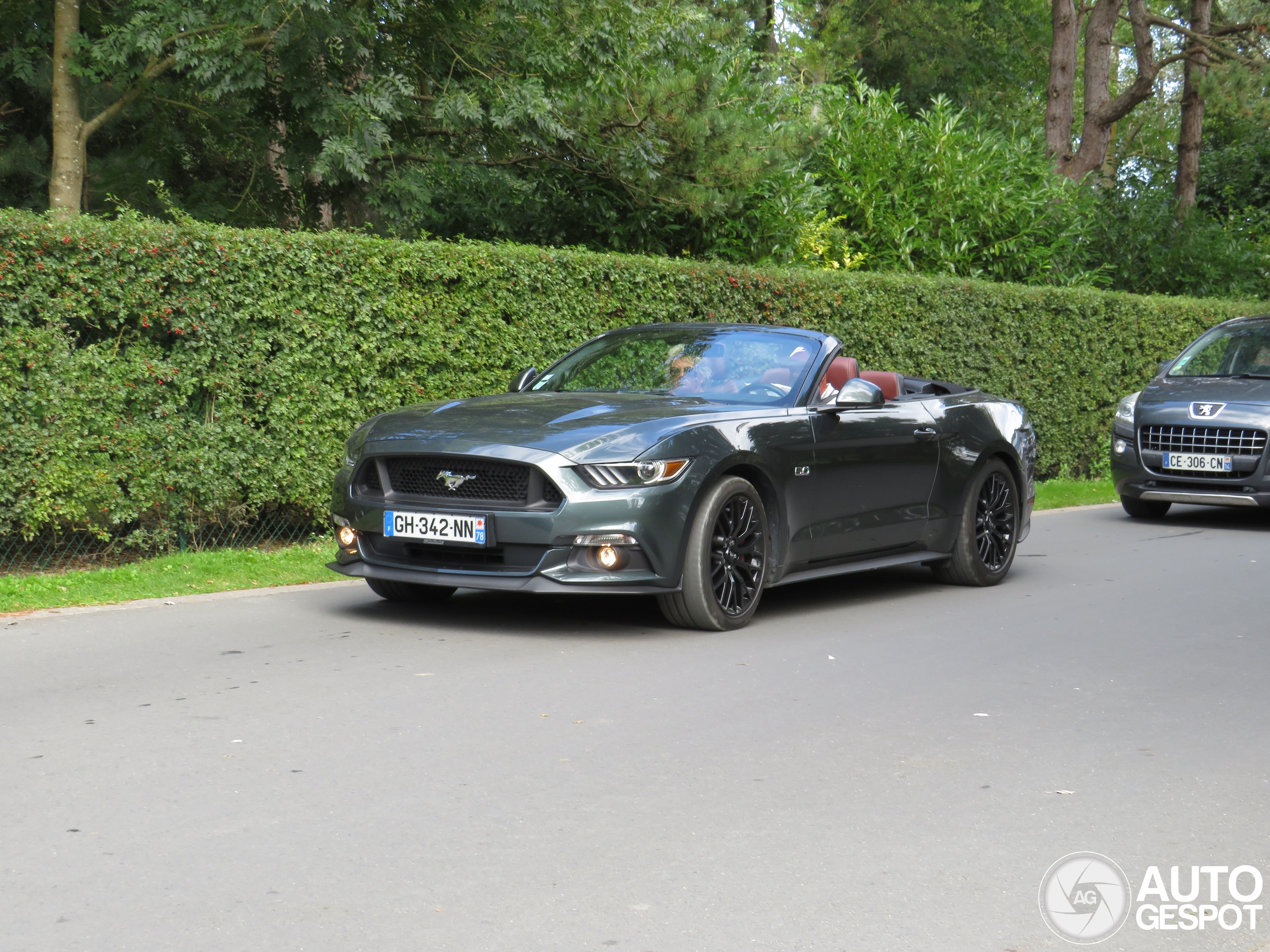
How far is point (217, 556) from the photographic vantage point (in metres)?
9.62

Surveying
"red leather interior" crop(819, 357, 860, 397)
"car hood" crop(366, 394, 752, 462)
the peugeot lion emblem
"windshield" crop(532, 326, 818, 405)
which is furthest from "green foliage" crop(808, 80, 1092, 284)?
"car hood" crop(366, 394, 752, 462)

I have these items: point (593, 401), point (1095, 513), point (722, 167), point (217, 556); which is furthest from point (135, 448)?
point (1095, 513)

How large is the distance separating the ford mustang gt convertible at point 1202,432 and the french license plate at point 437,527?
890 cm

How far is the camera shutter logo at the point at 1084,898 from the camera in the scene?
361 cm

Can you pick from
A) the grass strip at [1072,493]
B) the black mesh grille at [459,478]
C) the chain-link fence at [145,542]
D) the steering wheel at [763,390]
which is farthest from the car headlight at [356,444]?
the grass strip at [1072,493]

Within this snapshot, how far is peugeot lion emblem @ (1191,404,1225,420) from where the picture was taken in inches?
539

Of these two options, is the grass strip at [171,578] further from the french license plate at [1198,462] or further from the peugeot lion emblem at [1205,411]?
the peugeot lion emblem at [1205,411]

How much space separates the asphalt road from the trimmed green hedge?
159cm

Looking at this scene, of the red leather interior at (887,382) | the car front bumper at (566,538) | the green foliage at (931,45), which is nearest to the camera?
→ the car front bumper at (566,538)

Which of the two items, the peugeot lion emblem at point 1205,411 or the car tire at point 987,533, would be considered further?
the peugeot lion emblem at point 1205,411

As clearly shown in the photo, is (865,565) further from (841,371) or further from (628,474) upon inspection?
(628,474)

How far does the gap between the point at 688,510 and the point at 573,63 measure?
1017 cm

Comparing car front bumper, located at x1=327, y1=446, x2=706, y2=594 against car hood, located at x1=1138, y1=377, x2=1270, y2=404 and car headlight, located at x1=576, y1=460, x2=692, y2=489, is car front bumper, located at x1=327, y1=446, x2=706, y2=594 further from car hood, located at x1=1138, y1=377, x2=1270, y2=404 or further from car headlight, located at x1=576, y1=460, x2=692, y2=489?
car hood, located at x1=1138, y1=377, x2=1270, y2=404

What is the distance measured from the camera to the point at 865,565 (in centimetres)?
845
